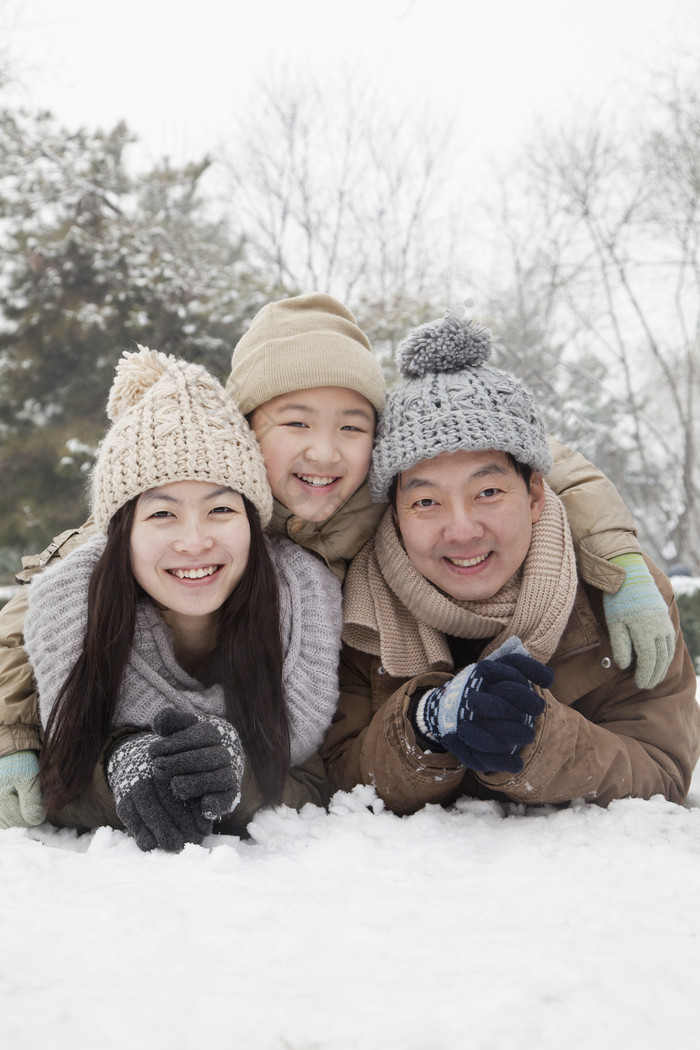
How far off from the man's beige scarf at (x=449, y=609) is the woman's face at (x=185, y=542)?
1.43ft

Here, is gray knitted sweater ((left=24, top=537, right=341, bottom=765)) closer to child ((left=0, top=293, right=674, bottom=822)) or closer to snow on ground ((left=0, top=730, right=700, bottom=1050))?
child ((left=0, top=293, right=674, bottom=822))

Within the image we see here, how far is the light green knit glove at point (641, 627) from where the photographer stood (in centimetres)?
219

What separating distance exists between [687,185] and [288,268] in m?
6.56

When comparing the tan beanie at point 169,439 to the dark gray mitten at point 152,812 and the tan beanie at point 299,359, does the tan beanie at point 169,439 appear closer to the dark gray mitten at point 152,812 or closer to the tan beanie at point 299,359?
the tan beanie at point 299,359

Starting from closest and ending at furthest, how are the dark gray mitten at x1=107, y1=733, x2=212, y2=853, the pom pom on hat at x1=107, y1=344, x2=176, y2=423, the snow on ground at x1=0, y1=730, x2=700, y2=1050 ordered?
1. the snow on ground at x1=0, y1=730, x2=700, y2=1050
2. the dark gray mitten at x1=107, y1=733, x2=212, y2=853
3. the pom pom on hat at x1=107, y1=344, x2=176, y2=423

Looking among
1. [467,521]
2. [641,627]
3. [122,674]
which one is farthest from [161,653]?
[641,627]

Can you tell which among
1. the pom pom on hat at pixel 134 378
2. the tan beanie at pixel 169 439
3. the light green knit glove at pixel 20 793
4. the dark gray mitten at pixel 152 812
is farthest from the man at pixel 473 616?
the light green knit glove at pixel 20 793

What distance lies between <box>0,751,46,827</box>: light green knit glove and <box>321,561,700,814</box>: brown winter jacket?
2.73 feet

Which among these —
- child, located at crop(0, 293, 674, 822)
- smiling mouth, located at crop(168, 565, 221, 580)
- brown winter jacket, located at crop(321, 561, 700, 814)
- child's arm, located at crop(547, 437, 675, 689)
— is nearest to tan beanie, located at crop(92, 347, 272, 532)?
child, located at crop(0, 293, 674, 822)

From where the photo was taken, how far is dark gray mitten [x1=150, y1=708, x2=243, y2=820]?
71.9 inches

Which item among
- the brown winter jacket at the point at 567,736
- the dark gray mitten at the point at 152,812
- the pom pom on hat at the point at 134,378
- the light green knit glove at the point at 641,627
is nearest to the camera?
the dark gray mitten at the point at 152,812

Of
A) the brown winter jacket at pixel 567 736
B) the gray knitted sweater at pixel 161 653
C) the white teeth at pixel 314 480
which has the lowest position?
the brown winter jacket at pixel 567 736

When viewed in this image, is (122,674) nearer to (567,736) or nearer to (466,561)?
(466,561)

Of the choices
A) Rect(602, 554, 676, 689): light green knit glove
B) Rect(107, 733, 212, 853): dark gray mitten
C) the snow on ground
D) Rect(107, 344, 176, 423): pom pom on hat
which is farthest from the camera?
Rect(107, 344, 176, 423): pom pom on hat
